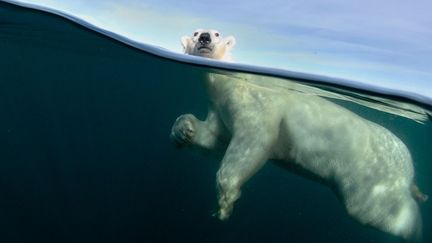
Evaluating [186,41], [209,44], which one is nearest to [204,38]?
[209,44]

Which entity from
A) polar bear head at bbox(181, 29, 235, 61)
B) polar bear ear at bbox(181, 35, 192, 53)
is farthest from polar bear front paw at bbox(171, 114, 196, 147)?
polar bear ear at bbox(181, 35, 192, 53)

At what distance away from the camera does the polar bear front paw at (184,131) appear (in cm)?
761

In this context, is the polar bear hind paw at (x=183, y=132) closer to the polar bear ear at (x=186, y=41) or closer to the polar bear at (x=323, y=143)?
the polar bear at (x=323, y=143)

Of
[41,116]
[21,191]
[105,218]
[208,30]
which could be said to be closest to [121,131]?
[41,116]

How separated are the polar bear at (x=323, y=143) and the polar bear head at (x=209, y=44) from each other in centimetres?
2

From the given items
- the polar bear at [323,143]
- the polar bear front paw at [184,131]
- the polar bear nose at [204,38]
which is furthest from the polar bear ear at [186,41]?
the polar bear front paw at [184,131]

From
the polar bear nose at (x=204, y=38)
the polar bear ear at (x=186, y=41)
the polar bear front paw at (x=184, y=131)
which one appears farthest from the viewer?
the polar bear ear at (x=186, y=41)

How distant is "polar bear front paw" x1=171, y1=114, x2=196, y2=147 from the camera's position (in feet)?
25.0

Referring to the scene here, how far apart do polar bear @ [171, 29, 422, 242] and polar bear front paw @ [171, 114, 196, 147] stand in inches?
0.7

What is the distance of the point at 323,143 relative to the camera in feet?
24.4

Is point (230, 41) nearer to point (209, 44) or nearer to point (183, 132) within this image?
point (209, 44)

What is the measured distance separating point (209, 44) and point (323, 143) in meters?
2.52

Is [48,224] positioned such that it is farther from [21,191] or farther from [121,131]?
[121,131]

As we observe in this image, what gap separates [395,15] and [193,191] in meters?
21.4
